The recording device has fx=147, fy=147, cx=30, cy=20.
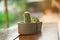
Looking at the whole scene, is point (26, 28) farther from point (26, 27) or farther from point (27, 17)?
point (27, 17)

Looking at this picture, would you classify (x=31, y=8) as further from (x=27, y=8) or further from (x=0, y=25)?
(x=0, y=25)

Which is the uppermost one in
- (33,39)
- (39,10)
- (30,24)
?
A: (39,10)

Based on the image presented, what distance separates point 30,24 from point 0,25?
2.23m

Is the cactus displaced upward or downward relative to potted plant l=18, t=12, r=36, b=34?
upward

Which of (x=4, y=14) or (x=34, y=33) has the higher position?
(x=4, y=14)

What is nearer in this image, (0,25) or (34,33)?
(34,33)

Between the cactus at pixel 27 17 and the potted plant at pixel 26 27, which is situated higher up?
the cactus at pixel 27 17

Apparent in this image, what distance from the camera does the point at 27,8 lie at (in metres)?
3.81

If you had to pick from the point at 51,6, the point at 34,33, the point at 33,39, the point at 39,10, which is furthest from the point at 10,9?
the point at 33,39

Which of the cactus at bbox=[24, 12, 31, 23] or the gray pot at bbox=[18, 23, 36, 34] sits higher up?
the cactus at bbox=[24, 12, 31, 23]

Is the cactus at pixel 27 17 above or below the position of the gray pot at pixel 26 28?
above

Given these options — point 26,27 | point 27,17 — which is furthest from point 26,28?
point 27,17

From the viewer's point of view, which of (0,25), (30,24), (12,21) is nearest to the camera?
(30,24)

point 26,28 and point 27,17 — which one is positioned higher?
point 27,17
